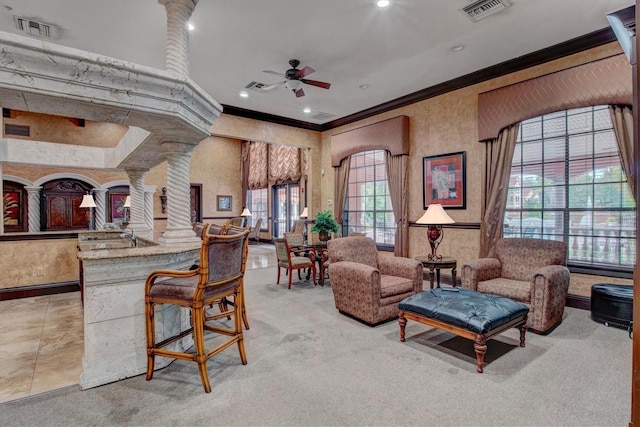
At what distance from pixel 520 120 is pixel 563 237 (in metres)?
1.65

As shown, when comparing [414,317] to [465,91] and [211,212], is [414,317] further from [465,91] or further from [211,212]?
[211,212]

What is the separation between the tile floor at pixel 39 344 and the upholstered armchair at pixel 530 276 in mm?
3842

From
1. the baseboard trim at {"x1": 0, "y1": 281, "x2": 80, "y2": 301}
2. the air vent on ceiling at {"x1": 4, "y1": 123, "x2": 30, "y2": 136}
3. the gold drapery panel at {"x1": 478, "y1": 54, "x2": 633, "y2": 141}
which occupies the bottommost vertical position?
the baseboard trim at {"x1": 0, "y1": 281, "x2": 80, "y2": 301}

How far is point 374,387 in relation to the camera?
7.27 ft

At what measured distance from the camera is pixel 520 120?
439 cm

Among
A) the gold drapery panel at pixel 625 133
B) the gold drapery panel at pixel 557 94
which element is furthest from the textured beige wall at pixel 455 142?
the gold drapery panel at pixel 625 133

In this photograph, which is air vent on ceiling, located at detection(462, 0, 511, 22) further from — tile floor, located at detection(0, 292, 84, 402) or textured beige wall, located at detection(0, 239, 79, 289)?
textured beige wall, located at detection(0, 239, 79, 289)

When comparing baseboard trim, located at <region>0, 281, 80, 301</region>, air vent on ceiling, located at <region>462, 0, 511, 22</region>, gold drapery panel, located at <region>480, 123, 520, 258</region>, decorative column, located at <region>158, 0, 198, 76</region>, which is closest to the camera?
decorative column, located at <region>158, 0, 198, 76</region>

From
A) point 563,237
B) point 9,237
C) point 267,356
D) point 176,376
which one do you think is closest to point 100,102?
point 176,376

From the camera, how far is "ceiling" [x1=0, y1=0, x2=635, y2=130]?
333cm

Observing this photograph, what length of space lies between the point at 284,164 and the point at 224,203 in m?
2.86

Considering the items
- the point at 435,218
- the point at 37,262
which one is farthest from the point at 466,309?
the point at 37,262

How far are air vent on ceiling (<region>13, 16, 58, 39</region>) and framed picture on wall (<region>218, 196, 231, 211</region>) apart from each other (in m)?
8.00

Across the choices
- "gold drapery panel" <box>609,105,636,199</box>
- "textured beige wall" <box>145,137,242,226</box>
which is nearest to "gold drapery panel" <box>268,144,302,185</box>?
"textured beige wall" <box>145,137,242,226</box>
